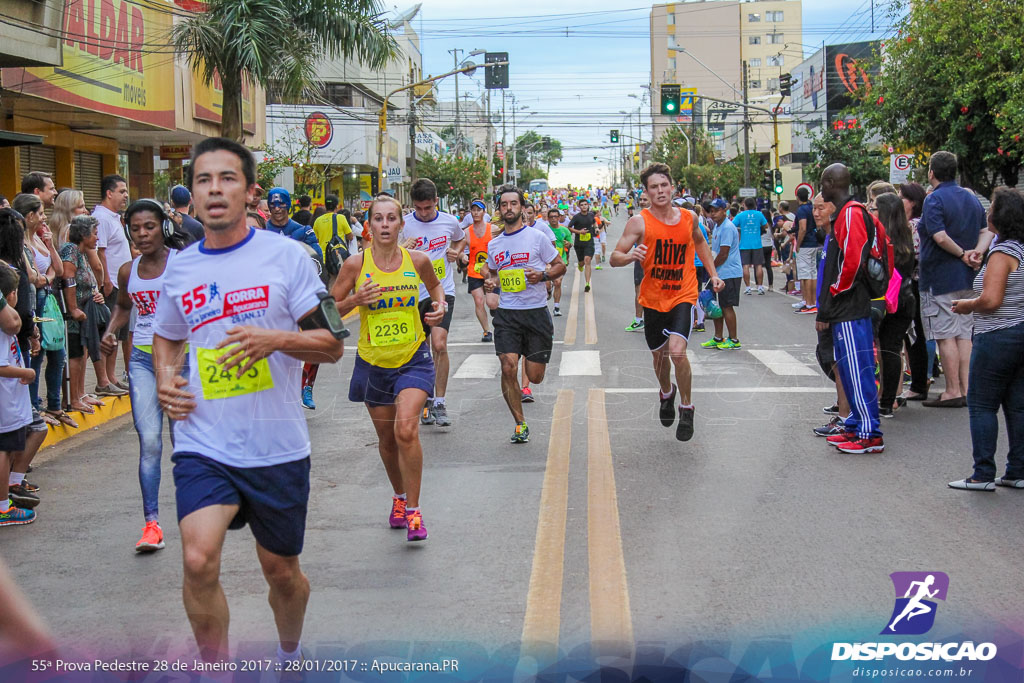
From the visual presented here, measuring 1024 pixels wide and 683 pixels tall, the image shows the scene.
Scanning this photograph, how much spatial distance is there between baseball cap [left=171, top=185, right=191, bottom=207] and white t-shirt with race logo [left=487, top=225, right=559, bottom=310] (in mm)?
2536

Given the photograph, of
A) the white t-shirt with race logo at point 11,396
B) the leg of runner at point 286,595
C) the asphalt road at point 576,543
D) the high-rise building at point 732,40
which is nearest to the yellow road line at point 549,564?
the asphalt road at point 576,543

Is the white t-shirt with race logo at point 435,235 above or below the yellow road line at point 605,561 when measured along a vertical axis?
above

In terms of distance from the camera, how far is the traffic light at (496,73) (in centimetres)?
4166

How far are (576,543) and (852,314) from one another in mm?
3614

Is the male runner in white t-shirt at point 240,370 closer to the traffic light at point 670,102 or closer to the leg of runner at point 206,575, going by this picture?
the leg of runner at point 206,575

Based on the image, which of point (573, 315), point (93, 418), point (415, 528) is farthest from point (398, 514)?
point (573, 315)

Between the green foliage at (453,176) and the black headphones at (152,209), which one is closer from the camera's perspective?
the black headphones at (152,209)

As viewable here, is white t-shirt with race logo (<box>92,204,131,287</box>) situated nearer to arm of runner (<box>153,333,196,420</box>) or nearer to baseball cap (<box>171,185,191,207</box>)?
baseball cap (<box>171,185,191,207</box>)

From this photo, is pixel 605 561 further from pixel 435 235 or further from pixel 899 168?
pixel 899 168

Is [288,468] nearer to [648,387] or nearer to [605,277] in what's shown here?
[648,387]

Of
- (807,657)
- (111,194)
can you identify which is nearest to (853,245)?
(807,657)

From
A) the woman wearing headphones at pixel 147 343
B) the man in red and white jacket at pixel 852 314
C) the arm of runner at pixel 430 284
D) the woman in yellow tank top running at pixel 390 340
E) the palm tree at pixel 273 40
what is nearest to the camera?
the woman wearing headphones at pixel 147 343

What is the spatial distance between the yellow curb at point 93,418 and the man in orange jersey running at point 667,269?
5.05 meters

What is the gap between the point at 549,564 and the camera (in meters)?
5.66
